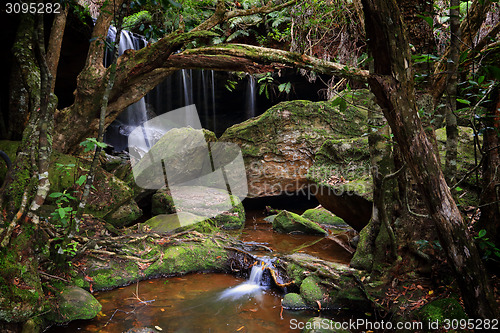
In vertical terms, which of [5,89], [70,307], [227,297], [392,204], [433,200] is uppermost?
[5,89]

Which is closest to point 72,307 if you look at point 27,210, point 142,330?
point 142,330

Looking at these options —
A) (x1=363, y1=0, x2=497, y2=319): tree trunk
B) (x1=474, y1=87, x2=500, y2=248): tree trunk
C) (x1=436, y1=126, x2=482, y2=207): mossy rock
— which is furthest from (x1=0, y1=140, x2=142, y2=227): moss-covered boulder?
(x1=436, y1=126, x2=482, y2=207): mossy rock

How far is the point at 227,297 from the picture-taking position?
14.0ft

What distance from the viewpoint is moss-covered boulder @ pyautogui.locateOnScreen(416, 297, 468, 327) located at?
2708mm

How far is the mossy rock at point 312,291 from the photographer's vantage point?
384 cm

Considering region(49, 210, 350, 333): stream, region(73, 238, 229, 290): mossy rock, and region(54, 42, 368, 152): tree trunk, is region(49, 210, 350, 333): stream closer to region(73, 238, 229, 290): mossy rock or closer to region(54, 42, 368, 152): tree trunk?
region(73, 238, 229, 290): mossy rock

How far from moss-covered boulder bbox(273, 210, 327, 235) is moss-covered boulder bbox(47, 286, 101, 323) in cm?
452

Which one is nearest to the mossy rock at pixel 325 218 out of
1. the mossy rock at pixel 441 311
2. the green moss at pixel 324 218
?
the green moss at pixel 324 218

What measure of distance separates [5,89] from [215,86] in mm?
9187

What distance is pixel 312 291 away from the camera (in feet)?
12.8

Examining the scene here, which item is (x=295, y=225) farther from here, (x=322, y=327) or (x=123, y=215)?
(x=322, y=327)

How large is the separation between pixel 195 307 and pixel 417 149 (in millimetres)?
3105

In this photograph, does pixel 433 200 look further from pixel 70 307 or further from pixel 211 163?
pixel 211 163

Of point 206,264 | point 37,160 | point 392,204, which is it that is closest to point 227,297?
point 206,264
